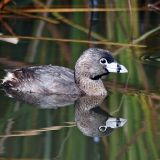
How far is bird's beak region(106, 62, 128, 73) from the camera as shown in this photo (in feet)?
27.7

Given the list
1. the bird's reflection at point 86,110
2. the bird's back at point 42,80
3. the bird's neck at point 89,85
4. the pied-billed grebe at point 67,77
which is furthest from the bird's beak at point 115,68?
the bird's back at point 42,80

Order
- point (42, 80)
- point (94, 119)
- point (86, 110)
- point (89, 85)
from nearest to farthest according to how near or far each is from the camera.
→ 1. point (94, 119)
2. point (86, 110)
3. point (42, 80)
4. point (89, 85)

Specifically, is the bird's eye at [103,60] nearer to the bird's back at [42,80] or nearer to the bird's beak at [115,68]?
the bird's beak at [115,68]

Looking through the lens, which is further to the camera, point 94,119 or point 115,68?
point 115,68

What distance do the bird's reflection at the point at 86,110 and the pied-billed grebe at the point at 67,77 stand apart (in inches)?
3.4

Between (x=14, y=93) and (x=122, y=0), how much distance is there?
8.31 ft

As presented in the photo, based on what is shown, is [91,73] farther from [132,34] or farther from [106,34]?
[106,34]

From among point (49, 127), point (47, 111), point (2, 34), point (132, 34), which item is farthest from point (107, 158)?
point (2, 34)

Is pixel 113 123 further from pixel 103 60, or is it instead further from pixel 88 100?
pixel 103 60

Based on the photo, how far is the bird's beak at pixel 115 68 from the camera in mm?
8453

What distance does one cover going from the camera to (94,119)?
25.3 ft

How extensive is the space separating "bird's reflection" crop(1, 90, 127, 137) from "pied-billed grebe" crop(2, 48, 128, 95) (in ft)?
0.28

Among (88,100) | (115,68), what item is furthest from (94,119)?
(115,68)

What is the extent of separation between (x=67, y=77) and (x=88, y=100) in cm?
41
